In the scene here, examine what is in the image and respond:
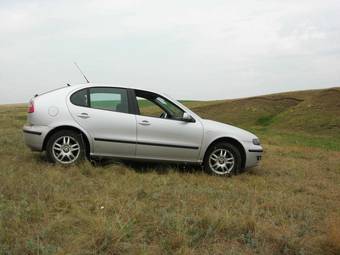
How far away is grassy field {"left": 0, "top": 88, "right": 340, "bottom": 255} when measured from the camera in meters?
4.54

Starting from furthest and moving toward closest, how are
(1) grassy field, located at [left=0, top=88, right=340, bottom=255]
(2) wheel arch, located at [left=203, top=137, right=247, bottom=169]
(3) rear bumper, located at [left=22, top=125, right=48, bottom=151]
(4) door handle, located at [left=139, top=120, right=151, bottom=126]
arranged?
(2) wheel arch, located at [left=203, top=137, right=247, bottom=169]
(4) door handle, located at [left=139, top=120, right=151, bottom=126]
(3) rear bumper, located at [left=22, top=125, right=48, bottom=151]
(1) grassy field, located at [left=0, top=88, right=340, bottom=255]

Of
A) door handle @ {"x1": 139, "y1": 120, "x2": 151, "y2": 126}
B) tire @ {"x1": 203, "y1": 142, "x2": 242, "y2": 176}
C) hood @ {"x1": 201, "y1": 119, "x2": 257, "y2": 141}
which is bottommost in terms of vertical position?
tire @ {"x1": 203, "y1": 142, "x2": 242, "y2": 176}

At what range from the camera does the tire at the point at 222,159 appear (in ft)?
28.7

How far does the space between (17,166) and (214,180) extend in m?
3.18

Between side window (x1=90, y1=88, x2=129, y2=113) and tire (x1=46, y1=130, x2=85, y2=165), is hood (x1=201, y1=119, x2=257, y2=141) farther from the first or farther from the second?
tire (x1=46, y1=130, x2=85, y2=165)

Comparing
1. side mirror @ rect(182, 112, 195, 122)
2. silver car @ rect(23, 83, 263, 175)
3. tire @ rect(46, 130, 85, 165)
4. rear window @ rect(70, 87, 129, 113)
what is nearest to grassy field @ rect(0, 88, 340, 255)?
tire @ rect(46, 130, 85, 165)

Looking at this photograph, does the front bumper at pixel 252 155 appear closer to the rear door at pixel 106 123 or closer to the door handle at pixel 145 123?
the door handle at pixel 145 123

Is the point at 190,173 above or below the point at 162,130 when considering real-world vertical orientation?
below

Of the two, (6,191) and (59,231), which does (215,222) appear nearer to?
(59,231)

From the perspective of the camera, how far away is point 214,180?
8.07 meters

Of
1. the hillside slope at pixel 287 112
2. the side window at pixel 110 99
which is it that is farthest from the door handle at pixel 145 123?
the hillside slope at pixel 287 112

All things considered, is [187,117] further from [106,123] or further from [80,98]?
[80,98]

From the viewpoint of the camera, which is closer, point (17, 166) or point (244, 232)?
point (244, 232)

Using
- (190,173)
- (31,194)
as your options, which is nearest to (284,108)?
(190,173)
